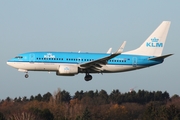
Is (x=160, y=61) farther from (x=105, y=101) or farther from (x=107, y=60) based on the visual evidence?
(x=105, y=101)

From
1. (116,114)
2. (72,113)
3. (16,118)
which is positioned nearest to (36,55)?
(16,118)

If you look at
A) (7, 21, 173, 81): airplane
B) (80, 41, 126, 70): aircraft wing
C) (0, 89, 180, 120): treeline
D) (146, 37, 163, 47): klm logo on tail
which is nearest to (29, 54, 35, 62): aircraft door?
(7, 21, 173, 81): airplane

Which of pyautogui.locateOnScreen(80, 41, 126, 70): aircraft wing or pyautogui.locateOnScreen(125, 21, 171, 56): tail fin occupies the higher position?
pyautogui.locateOnScreen(125, 21, 171, 56): tail fin

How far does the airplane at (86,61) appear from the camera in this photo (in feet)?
224

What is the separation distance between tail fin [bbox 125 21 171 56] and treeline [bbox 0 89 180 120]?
22.1 m

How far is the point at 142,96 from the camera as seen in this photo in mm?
146750

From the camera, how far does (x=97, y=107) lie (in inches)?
4806

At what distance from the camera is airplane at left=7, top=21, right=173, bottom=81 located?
68188 mm

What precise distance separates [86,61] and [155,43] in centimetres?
1041

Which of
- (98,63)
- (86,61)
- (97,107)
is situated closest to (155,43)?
(98,63)

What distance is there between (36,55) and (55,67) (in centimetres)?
267

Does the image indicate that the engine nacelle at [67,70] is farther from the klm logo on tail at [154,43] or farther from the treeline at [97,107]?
the treeline at [97,107]

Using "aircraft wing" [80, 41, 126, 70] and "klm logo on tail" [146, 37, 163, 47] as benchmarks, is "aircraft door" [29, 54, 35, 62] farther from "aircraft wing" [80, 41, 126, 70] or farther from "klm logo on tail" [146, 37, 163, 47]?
"klm logo on tail" [146, 37, 163, 47]

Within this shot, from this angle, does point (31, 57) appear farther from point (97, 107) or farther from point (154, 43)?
point (97, 107)
